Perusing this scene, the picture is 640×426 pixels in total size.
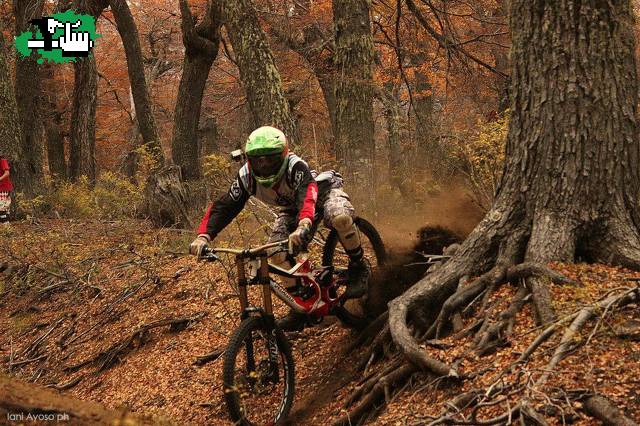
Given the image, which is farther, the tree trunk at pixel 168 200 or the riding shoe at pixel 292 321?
the tree trunk at pixel 168 200

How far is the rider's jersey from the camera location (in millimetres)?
5805

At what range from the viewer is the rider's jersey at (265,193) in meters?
5.80

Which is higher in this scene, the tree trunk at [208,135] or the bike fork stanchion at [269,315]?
the bike fork stanchion at [269,315]

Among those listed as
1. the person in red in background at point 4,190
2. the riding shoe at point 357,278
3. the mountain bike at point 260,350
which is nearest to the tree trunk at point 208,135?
the person in red in background at point 4,190

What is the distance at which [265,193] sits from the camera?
6.07 meters

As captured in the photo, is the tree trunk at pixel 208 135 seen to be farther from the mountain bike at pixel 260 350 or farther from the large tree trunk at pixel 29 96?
the mountain bike at pixel 260 350

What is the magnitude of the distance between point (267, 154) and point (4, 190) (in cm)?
1116

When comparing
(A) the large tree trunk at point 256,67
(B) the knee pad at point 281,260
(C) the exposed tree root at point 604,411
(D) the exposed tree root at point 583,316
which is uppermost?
(A) the large tree trunk at point 256,67

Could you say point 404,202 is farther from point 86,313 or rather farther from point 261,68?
point 86,313

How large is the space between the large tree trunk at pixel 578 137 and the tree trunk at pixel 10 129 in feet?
43.0

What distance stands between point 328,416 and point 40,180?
13.3 m

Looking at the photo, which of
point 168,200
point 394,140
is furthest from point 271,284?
point 394,140

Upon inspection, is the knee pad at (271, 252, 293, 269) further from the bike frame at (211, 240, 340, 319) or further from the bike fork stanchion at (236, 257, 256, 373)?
the bike fork stanchion at (236, 257, 256, 373)

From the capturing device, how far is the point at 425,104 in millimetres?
25078
